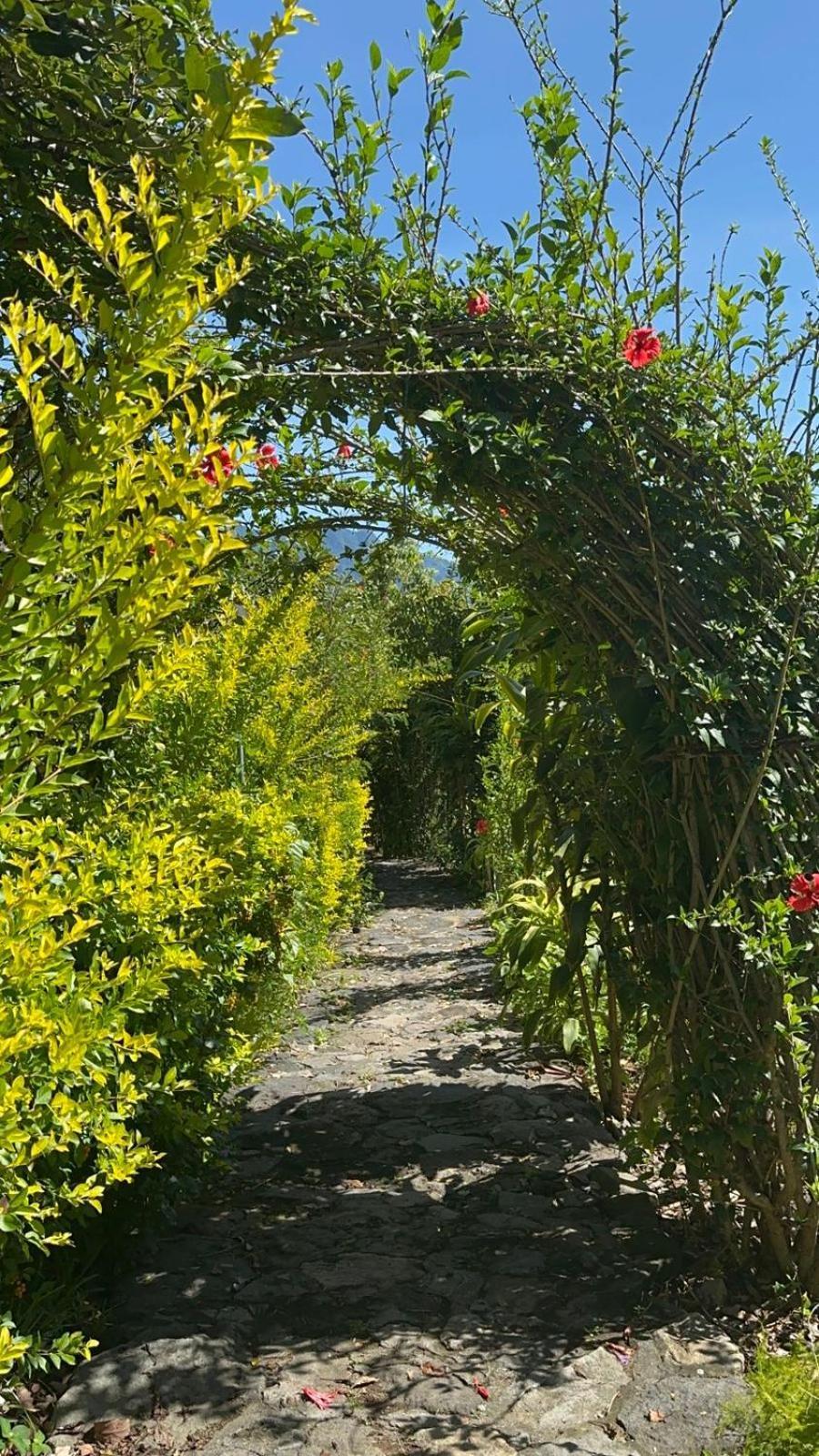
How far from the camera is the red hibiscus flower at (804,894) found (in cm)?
238

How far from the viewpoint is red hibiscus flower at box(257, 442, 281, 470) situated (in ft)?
10.3

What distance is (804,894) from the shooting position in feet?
7.84

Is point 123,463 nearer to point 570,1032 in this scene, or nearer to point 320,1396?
point 320,1396

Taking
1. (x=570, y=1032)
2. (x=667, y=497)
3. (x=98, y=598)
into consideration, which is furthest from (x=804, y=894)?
(x=570, y=1032)

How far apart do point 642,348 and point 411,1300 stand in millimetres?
2306

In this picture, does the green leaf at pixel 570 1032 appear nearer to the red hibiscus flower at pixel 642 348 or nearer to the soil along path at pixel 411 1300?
Answer: the soil along path at pixel 411 1300

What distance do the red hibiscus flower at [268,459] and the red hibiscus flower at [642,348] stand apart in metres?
1.07

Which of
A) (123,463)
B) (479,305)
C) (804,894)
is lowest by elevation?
(804,894)

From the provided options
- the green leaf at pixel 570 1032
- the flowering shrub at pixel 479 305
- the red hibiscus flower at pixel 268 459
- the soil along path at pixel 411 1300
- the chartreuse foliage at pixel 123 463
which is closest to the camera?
the chartreuse foliage at pixel 123 463

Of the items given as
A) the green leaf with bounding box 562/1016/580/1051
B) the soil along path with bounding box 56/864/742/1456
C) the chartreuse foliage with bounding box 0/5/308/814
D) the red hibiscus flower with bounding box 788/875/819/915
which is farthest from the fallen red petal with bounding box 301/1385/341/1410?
the green leaf with bounding box 562/1016/580/1051

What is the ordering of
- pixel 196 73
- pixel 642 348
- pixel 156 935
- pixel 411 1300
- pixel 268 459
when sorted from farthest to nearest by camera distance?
pixel 268 459
pixel 411 1300
pixel 642 348
pixel 156 935
pixel 196 73

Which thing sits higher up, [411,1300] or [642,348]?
[642,348]

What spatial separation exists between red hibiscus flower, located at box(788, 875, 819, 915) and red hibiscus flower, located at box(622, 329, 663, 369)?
1.17m

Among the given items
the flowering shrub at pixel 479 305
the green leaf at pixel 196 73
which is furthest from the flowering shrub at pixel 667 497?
the green leaf at pixel 196 73
